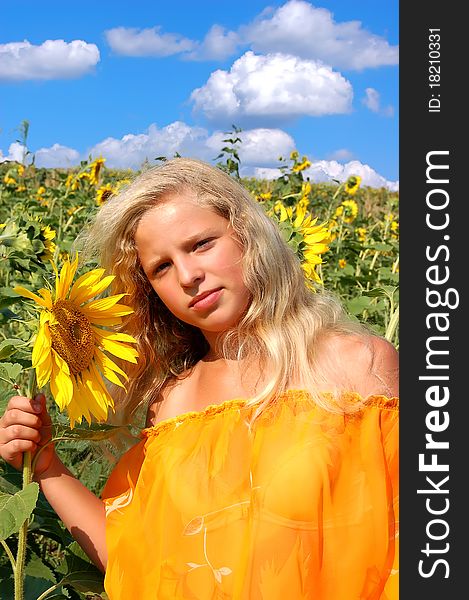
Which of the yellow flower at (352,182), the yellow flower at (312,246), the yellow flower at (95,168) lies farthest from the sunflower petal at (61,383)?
the yellow flower at (352,182)

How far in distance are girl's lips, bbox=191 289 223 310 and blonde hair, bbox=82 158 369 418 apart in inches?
2.4

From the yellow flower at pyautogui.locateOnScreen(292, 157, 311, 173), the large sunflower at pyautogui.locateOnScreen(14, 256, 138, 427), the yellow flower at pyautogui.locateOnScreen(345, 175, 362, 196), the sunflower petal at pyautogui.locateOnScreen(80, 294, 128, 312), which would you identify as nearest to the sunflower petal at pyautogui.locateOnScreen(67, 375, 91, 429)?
the large sunflower at pyautogui.locateOnScreen(14, 256, 138, 427)

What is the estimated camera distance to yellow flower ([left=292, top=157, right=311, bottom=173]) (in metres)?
5.12

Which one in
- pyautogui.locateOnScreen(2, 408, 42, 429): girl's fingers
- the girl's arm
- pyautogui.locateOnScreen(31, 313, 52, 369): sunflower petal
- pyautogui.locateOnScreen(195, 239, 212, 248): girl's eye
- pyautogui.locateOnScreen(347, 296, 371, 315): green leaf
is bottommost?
the girl's arm

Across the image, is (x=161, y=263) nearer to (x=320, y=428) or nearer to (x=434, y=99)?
(x=320, y=428)

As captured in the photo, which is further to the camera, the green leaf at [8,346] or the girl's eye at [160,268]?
the girl's eye at [160,268]

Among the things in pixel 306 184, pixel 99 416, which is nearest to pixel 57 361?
pixel 99 416

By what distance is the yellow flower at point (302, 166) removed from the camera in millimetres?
5117

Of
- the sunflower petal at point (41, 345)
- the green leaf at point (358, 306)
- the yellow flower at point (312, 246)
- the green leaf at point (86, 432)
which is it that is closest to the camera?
the sunflower petal at point (41, 345)

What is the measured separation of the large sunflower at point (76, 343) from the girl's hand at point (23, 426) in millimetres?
69

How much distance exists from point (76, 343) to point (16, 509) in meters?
0.24

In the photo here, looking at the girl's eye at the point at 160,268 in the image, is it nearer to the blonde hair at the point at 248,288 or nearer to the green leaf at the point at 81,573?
the blonde hair at the point at 248,288

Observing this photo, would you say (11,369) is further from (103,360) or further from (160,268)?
(160,268)

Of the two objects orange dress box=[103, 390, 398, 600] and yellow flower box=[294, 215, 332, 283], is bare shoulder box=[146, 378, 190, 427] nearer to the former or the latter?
orange dress box=[103, 390, 398, 600]
